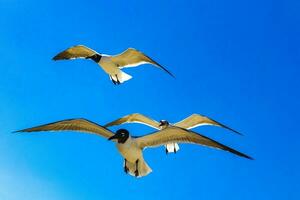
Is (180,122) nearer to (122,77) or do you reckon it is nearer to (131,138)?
(122,77)

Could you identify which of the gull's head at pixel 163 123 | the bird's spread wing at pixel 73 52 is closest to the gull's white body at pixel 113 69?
the bird's spread wing at pixel 73 52

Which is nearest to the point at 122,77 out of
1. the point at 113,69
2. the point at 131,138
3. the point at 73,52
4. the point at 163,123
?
the point at 113,69

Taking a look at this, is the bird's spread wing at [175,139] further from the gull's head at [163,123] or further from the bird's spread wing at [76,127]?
the gull's head at [163,123]

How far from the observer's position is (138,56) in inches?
706

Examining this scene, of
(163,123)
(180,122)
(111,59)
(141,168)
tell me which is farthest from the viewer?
(163,123)

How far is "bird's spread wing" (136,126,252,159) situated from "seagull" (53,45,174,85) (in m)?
5.05

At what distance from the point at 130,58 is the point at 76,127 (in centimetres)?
569

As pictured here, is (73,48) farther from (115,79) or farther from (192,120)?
(192,120)

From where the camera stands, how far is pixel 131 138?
44.1 feet

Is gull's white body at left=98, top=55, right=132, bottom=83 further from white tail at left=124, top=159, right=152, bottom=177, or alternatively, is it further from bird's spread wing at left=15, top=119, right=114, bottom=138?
white tail at left=124, top=159, right=152, bottom=177

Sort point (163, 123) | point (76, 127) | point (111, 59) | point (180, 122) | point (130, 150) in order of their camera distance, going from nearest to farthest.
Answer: point (76, 127)
point (130, 150)
point (180, 122)
point (111, 59)
point (163, 123)

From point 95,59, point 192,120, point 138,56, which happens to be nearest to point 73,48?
point 95,59

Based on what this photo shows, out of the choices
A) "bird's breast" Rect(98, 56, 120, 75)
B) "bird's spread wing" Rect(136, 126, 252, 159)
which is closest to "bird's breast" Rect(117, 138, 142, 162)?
"bird's spread wing" Rect(136, 126, 252, 159)

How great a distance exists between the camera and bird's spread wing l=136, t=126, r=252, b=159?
35.6 ft
